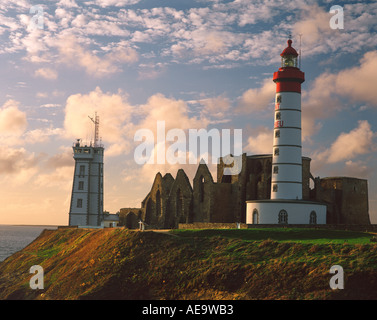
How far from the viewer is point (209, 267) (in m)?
30.8

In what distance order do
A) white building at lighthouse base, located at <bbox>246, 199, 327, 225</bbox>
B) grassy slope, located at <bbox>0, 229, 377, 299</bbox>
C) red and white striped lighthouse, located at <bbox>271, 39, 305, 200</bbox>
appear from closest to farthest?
grassy slope, located at <bbox>0, 229, 377, 299</bbox>
white building at lighthouse base, located at <bbox>246, 199, 327, 225</bbox>
red and white striped lighthouse, located at <bbox>271, 39, 305, 200</bbox>

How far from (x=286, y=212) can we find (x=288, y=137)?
700 centimetres

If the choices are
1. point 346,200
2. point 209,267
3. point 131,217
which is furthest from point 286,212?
point 131,217

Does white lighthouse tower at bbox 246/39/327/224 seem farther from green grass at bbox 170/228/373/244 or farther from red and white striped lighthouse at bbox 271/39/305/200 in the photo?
green grass at bbox 170/228/373/244

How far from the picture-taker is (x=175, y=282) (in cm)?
3047

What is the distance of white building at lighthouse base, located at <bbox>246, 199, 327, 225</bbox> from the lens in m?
42.8

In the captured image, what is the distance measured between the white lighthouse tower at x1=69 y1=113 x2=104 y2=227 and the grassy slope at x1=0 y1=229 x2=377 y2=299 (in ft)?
74.2

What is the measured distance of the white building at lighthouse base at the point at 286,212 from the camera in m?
42.8

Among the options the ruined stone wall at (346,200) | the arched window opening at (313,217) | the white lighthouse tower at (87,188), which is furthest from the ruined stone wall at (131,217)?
the arched window opening at (313,217)

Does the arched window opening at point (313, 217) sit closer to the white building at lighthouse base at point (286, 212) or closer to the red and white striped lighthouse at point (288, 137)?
the white building at lighthouse base at point (286, 212)

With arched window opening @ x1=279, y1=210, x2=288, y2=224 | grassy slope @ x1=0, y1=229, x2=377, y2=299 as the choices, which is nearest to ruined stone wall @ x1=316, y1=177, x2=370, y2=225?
arched window opening @ x1=279, y1=210, x2=288, y2=224
